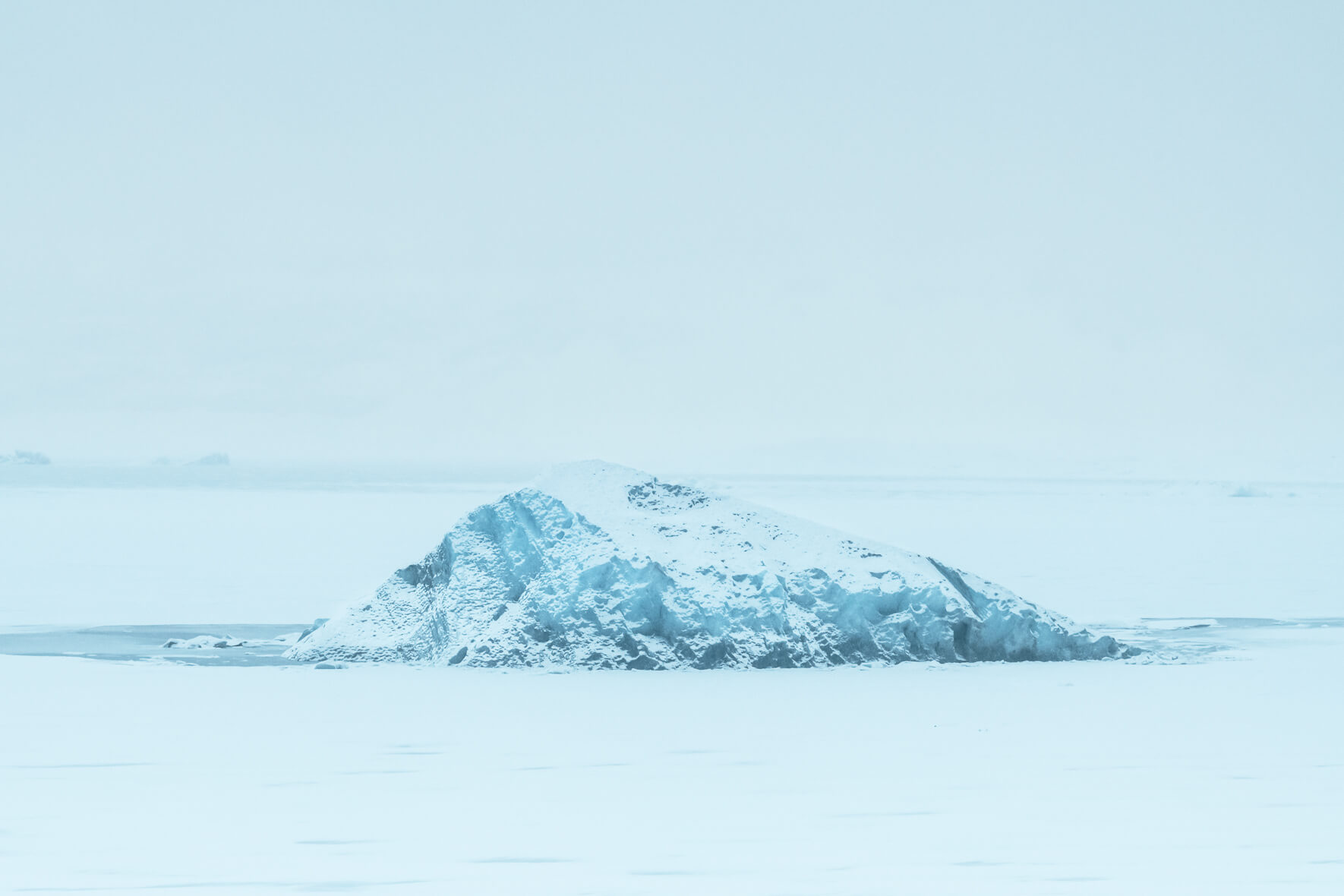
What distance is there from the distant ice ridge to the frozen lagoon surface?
34 cm

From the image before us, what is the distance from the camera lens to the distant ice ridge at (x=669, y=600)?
1140 centimetres

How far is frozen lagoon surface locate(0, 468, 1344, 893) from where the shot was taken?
20.3ft

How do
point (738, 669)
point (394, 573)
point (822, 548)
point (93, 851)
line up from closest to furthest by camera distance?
point (93, 851), point (738, 669), point (822, 548), point (394, 573)

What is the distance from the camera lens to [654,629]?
37.7ft

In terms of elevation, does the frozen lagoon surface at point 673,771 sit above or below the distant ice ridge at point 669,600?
below

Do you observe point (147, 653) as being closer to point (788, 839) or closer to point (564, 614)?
point (564, 614)

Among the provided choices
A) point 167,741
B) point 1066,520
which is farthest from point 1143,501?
point 167,741

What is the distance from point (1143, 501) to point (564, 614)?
192 ft

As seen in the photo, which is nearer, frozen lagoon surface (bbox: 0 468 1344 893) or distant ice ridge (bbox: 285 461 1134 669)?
frozen lagoon surface (bbox: 0 468 1344 893)

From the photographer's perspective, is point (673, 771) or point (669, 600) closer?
point (673, 771)

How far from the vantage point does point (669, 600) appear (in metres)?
11.4

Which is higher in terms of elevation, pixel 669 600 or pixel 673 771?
pixel 669 600

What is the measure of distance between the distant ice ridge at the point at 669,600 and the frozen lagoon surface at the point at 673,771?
34cm

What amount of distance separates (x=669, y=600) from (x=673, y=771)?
342 centimetres
